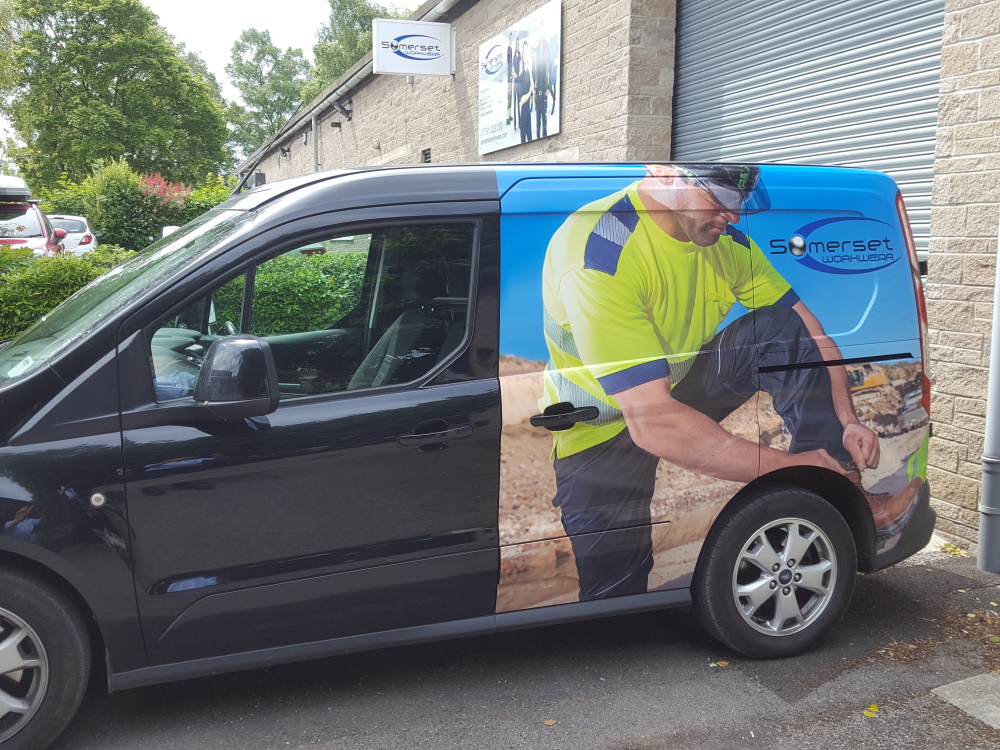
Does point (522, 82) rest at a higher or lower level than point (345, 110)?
lower

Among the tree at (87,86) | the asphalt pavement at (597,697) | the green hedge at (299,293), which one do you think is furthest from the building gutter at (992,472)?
the tree at (87,86)

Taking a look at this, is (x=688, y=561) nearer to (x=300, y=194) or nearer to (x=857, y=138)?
(x=300, y=194)

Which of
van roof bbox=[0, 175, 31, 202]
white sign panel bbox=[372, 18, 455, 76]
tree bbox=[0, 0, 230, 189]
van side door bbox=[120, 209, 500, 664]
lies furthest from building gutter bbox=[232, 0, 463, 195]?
tree bbox=[0, 0, 230, 189]

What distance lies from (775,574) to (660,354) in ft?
3.54

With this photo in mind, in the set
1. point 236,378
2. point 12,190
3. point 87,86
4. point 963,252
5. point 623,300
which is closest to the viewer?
point 236,378

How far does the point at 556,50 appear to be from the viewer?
1080 cm

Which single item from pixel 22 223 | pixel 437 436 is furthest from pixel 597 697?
pixel 22 223

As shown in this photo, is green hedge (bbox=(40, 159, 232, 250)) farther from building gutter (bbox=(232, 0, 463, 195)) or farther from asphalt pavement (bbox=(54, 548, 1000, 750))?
asphalt pavement (bbox=(54, 548, 1000, 750))

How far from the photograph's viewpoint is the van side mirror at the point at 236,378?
285 cm

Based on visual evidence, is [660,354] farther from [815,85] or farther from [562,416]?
[815,85]

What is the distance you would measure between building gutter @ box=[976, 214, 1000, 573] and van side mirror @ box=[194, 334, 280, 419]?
128 inches

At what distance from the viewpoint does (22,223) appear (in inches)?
529

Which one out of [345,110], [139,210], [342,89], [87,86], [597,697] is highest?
[87,86]

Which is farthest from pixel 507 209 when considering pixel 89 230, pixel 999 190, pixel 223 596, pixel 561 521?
pixel 89 230
